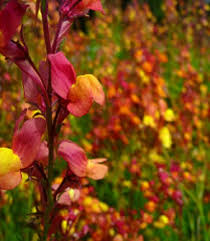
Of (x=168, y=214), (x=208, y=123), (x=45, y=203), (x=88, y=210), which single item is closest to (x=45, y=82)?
(x=45, y=203)

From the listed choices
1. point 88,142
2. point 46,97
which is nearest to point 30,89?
point 46,97

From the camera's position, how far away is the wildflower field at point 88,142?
534 millimetres

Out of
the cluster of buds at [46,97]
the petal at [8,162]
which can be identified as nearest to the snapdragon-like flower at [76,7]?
the cluster of buds at [46,97]

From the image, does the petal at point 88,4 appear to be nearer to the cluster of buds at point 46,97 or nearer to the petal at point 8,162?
the cluster of buds at point 46,97

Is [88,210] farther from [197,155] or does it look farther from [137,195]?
[197,155]

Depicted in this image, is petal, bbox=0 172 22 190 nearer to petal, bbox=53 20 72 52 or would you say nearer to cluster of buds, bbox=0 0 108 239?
cluster of buds, bbox=0 0 108 239

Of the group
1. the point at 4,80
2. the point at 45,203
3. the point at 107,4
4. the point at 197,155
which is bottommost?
the point at 197,155

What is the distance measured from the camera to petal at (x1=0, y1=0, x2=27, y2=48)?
0.49m

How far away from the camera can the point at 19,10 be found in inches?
19.3

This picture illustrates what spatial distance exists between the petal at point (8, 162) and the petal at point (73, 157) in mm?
71

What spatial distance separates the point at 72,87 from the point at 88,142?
1.59 m

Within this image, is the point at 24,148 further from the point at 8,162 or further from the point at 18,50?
the point at 18,50

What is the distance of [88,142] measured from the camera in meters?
2.12

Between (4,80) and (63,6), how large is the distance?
811 mm
